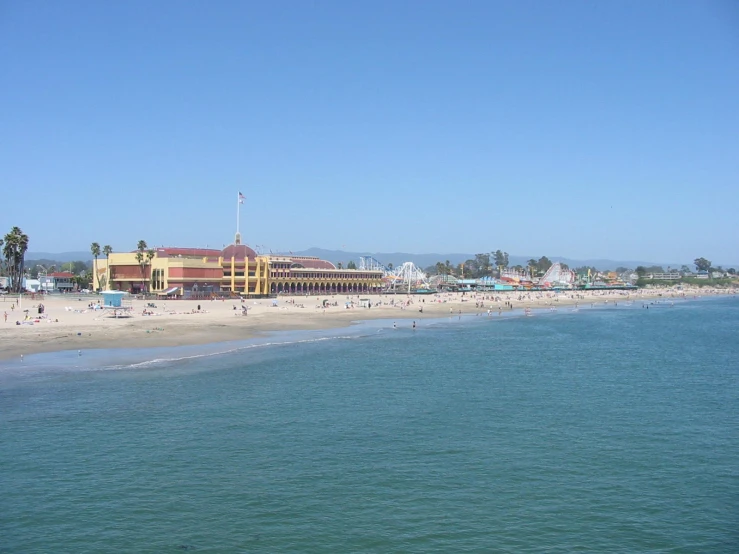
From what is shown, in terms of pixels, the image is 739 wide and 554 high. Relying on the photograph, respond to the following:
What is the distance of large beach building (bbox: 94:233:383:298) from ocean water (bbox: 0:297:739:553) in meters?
63.1

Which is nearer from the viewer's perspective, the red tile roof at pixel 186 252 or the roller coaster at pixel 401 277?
the red tile roof at pixel 186 252

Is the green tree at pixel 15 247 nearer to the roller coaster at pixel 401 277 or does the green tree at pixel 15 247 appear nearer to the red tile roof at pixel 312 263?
the red tile roof at pixel 312 263

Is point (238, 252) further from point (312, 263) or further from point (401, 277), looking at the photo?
point (401, 277)

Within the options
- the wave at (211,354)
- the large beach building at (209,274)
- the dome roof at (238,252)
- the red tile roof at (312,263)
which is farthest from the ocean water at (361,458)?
the red tile roof at (312,263)

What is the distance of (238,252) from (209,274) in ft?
32.6

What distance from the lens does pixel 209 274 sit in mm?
106500

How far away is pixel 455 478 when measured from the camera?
2030 cm

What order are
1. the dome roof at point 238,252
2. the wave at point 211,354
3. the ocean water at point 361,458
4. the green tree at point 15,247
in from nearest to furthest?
the ocean water at point 361,458
the wave at point 211,354
the green tree at point 15,247
the dome roof at point 238,252

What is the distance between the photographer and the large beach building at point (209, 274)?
10269 centimetres

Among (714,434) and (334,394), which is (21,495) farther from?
(714,434)

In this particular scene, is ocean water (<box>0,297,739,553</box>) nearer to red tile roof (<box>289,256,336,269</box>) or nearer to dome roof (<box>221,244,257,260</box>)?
dome roof (<box>221,244,257,260</box>)

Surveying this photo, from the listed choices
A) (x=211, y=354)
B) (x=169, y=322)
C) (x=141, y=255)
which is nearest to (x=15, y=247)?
(x=141, y=255)

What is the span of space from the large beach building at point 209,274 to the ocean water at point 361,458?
63.1 metres

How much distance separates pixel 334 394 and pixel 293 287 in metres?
89.6
